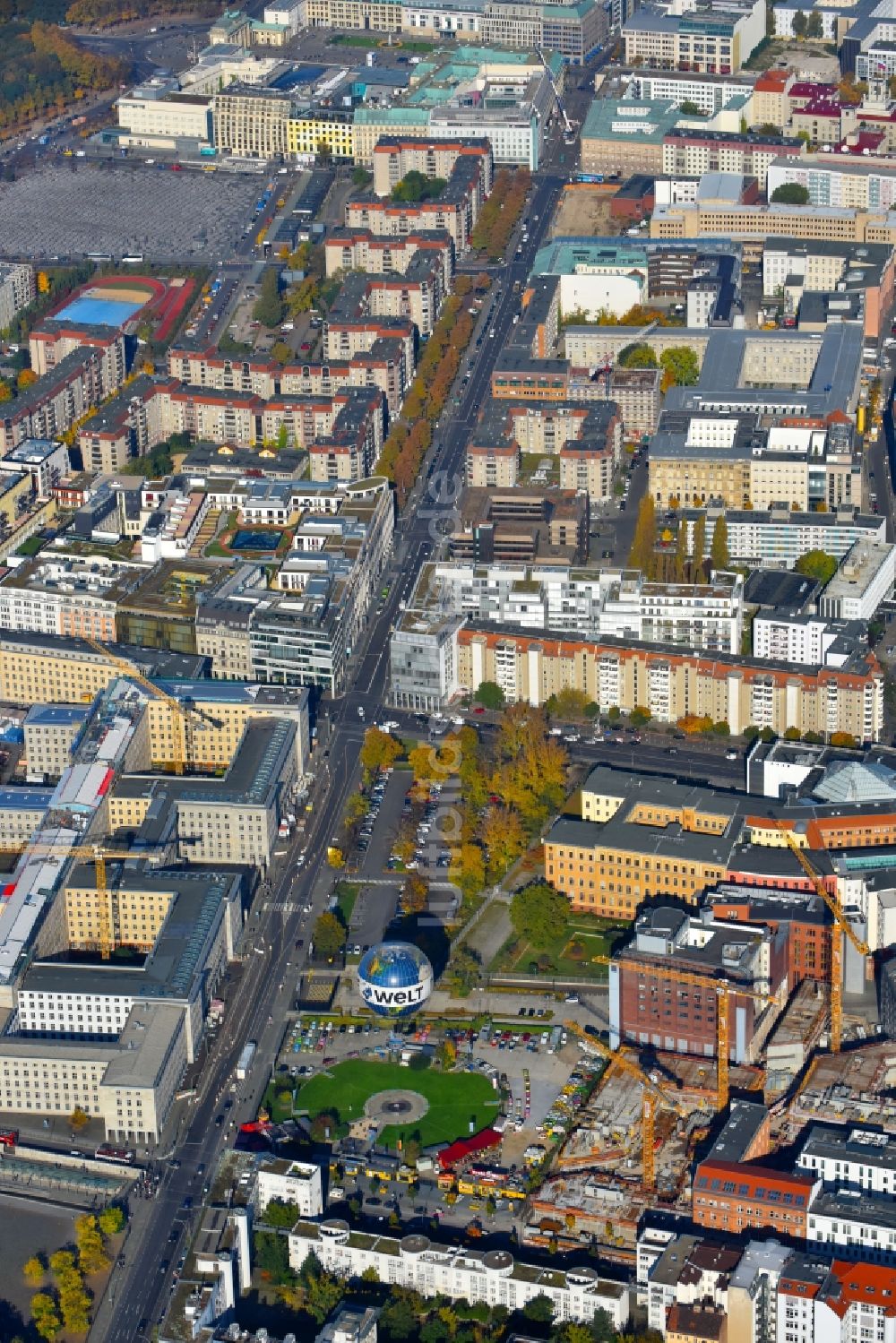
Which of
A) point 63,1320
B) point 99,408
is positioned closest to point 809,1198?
point 63,1320

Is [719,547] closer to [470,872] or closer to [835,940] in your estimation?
[470,872]

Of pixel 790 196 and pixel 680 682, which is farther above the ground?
pixel 790 196

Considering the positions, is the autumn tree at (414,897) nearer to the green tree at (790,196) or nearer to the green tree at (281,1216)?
the green tree at (281,1216)

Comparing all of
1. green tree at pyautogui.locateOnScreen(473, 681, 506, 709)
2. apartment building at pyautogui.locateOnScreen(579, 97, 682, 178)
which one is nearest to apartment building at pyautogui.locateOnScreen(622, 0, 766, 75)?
apartment building at pyautogui.locateOnScreen(579, 97, 682, 178)

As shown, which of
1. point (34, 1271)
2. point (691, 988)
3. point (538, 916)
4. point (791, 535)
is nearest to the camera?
point (34, 1271)

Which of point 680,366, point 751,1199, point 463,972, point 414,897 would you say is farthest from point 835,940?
point 680,366

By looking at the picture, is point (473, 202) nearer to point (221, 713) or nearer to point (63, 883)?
point (221, 713)

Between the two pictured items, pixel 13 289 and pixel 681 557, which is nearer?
pixel 681 557

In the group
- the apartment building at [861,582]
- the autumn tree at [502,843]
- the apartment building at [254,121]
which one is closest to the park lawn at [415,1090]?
the autumn tree at [502,843]
